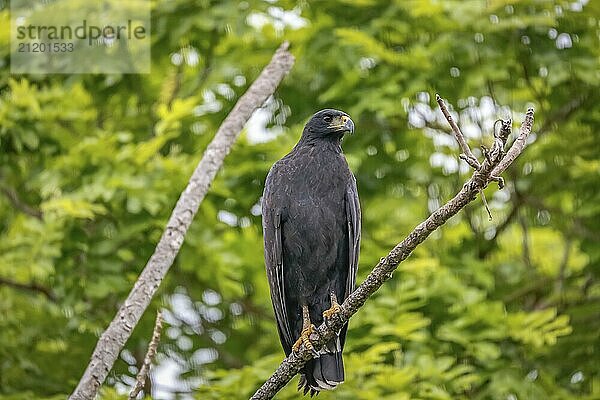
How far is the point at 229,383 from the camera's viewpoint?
5543mm

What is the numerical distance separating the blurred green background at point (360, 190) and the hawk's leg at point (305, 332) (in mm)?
694

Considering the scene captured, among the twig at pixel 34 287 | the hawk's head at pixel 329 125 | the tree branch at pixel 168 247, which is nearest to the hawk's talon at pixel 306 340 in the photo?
the tree branch at pixel 168 247

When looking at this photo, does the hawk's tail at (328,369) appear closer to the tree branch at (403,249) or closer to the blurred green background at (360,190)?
the tree branch at (403,249)

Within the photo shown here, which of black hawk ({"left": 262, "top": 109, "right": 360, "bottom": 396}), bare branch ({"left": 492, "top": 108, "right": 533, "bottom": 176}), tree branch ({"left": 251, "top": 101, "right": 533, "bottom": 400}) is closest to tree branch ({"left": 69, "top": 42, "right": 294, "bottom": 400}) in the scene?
black hawk ({"left": 262, "top": 109, "right": 360, "bottom": 396})

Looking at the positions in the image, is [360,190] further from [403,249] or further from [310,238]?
[403,249]

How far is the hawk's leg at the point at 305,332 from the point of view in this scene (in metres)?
4.51

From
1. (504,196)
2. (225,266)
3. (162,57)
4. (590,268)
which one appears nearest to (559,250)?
(504,196)

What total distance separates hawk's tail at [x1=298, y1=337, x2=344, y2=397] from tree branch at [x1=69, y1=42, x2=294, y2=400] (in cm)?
94

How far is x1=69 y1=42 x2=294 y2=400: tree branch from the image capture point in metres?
4.69

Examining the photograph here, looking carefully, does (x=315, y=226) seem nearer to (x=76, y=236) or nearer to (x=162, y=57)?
(x=76, y=236)

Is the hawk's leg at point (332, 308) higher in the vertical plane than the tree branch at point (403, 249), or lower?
higher

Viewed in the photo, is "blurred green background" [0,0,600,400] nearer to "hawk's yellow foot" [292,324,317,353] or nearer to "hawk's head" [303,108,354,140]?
"hawk's yellow foot" [292,324,317,353]

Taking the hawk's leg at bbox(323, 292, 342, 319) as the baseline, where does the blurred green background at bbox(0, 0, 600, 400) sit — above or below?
above

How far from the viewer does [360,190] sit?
24.9ft
